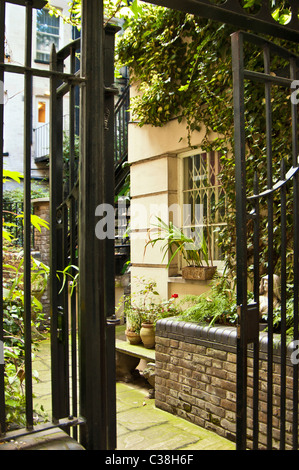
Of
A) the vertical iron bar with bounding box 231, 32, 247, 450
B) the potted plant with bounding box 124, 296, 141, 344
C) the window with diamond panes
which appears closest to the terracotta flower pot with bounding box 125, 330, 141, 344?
the potted plant with bounding box 124, 296, 141, 344

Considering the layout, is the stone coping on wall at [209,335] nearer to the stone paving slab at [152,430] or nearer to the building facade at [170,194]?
the stone paving slab at [152,430]

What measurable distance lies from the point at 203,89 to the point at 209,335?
2.96m

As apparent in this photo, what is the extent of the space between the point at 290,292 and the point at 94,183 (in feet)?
8.90

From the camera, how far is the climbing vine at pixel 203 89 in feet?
15.6

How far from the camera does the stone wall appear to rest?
3.80 metres

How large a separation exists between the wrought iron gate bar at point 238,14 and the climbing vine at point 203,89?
1.27 m

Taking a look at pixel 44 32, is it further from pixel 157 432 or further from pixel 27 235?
pixel 27 235

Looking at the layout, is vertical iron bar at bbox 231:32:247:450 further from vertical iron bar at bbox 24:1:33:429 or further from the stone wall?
the stone wall

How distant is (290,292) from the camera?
4.21 meters

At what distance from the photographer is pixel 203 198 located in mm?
6039

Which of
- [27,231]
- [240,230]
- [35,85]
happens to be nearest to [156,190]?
[240,230]

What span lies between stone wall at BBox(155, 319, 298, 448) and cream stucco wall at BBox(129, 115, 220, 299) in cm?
114

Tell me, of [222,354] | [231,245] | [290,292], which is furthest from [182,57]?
[222,354]
